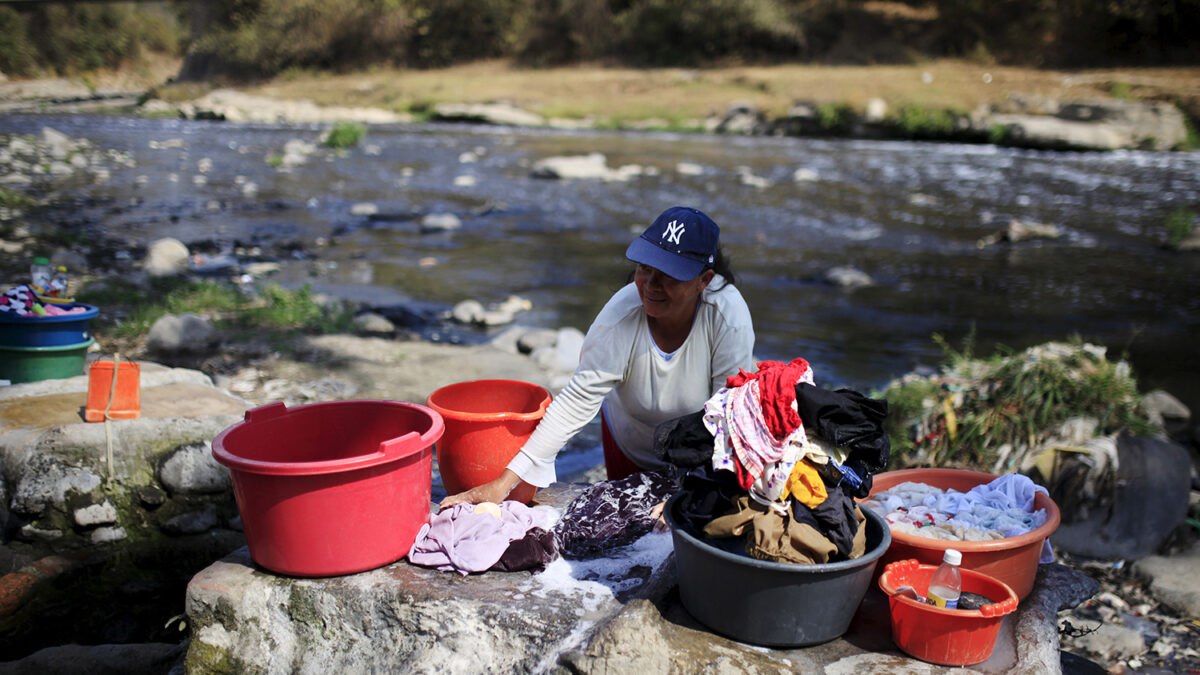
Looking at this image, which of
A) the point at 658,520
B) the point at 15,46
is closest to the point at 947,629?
the point at 658,520

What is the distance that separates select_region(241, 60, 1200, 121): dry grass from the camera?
15.1m

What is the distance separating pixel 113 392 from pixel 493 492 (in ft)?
5.17

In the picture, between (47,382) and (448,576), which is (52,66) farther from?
(448,576)

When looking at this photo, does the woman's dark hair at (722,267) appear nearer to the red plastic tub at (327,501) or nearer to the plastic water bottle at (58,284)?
the red plastic tub at (327,501)

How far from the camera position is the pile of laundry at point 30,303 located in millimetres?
3555

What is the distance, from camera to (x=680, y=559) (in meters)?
2.01

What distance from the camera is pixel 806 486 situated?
6.26 feet

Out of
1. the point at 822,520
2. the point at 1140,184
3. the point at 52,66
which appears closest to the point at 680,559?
the point at 822,520

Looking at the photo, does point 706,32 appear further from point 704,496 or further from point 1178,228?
point 704,496

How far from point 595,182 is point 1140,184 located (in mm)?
8348

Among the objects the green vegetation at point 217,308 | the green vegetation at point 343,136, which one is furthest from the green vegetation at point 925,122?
the green vegetation at point 217,308

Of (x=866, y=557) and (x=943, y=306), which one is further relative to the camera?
(x=943, y=306)

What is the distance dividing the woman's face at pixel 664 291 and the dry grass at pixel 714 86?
36.7 ft

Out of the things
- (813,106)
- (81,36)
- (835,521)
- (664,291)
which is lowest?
(835,521)
